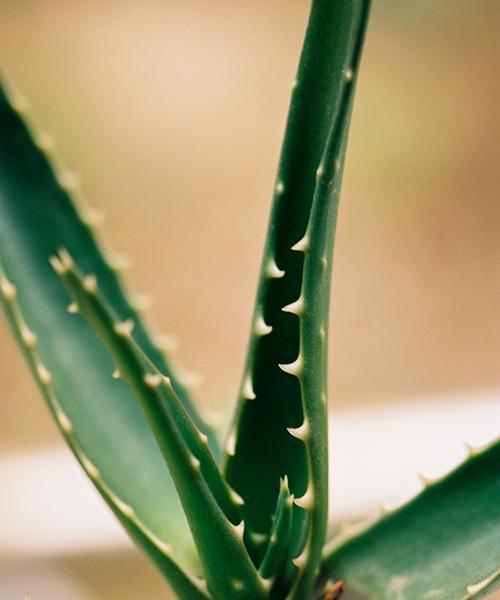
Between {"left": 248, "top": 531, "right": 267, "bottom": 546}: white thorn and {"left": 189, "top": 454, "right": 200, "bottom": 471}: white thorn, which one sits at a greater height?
{"left": 189, "top": 454, "right": 200, "bottom": 471}: white thorn

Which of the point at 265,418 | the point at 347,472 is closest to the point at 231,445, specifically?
the point at 265,418

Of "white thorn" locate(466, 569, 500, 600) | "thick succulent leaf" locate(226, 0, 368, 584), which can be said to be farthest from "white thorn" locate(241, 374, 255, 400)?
"white thorn" locate(466, 569, 500, 600)

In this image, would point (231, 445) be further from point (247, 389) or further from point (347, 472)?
point (347, 472)

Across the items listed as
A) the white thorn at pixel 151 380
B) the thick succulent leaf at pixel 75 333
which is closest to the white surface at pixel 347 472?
the thick succulent leaf at pixel 75 333

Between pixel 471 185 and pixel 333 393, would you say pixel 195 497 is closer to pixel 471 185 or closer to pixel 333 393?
pixel 333 393

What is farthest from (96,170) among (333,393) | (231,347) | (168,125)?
(333,393)

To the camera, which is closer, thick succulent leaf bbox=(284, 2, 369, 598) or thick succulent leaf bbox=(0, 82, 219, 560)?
thick succulent leaf bbox=(284, 2, 369, 598)

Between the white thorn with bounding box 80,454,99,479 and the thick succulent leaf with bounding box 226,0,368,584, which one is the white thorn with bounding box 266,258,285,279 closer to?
the thick succulent leaf with bounding box 226,0,368,584
